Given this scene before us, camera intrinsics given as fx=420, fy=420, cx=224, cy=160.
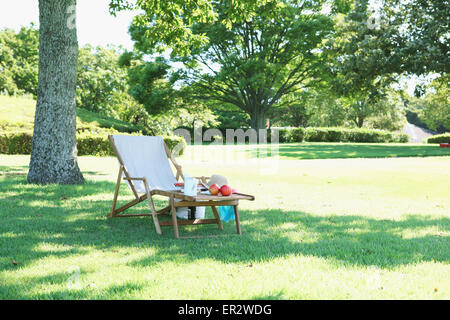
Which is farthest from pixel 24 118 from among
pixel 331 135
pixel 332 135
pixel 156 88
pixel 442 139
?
pixel 442 139

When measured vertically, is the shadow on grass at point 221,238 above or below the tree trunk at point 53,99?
below

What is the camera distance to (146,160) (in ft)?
20.4

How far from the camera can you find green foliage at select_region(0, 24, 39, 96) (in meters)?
35.7

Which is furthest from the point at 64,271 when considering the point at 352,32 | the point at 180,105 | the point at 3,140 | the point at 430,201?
the point at 180,105

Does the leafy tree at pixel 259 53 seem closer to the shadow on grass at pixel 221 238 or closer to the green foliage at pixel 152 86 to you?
the green foliage at pixel 152 86

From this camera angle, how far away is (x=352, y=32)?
2431cm

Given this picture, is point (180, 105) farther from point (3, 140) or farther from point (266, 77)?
point (3, 140)

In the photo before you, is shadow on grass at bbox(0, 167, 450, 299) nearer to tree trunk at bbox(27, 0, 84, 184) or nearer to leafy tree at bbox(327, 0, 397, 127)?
tree trunk at bbox(27, 0, 84, 184)

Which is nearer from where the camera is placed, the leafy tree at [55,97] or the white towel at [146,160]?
the white towel at [146,160]

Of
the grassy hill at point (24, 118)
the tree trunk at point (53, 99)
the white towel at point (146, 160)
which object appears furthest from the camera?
the grassy hill at point (24, 118)

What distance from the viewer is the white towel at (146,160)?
5.95 meters

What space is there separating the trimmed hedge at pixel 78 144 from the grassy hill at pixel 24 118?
1.23 m

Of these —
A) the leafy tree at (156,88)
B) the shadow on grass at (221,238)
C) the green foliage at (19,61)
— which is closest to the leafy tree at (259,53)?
the leafy tree at (156,88)
